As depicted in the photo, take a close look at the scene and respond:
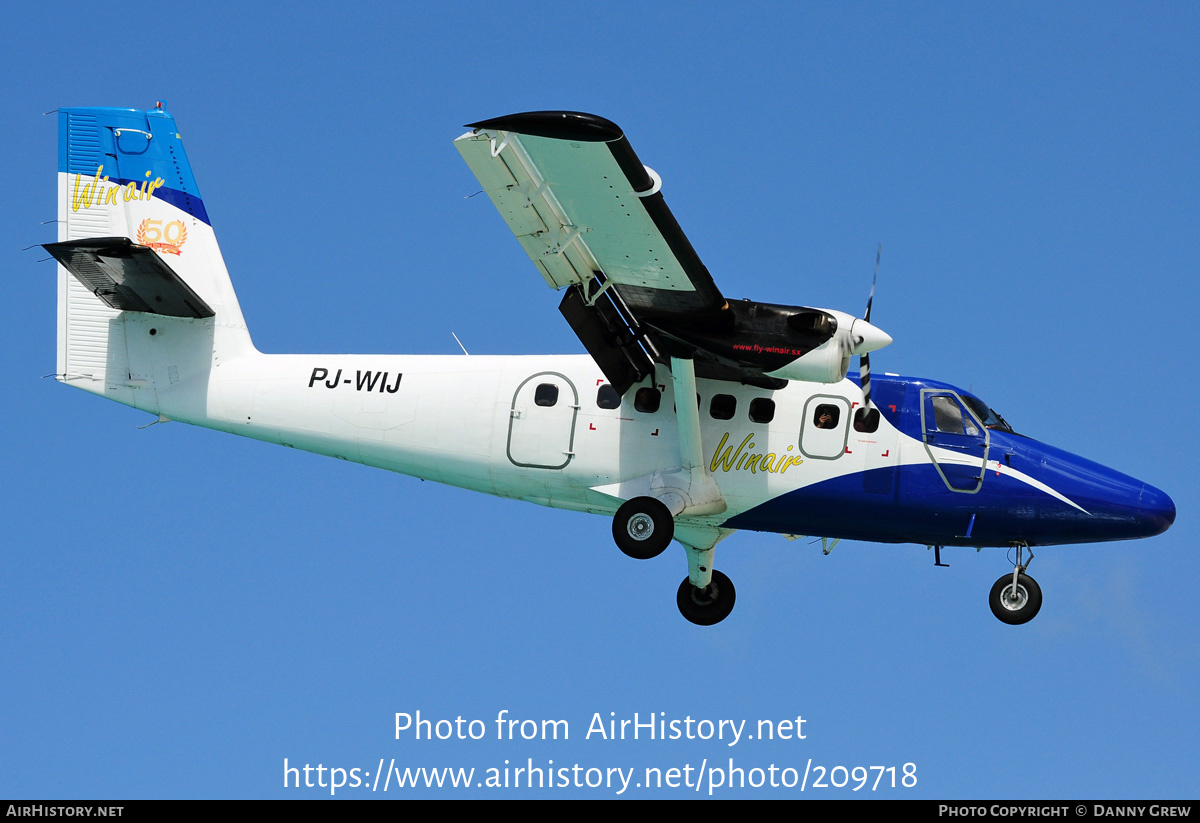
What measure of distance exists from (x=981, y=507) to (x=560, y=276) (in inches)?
211

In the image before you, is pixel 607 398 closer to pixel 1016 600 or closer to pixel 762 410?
pixel 762 410

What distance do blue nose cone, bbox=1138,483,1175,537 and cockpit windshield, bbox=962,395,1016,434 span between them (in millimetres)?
1607

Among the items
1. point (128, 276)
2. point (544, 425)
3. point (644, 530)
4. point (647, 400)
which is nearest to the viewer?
point (644, 530)

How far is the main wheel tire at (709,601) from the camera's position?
745 inches

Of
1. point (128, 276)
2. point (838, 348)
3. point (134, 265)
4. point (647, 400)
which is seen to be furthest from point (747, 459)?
point (128, 276)

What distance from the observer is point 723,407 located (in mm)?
17375

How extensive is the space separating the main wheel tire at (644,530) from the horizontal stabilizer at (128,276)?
5820 millimetres

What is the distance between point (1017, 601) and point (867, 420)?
2.62 metres

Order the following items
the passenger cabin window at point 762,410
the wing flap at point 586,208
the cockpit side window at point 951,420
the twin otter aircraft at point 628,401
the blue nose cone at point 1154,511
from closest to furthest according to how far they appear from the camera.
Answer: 1. the wing flap at point 586,208
2. the twin otter aircraft at point 628,401
3. the blue nose cone at point 1154,511
4. the cockpit side window at point 951,420
5. the passenger cabin window at point 762,410

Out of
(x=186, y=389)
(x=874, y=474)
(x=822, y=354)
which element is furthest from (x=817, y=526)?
(x=186, y=389)

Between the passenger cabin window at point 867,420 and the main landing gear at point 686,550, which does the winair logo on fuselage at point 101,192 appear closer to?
the main landing gear at point 686,550

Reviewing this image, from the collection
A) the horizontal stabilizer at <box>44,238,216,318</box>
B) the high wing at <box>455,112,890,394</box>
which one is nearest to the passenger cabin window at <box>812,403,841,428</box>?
the high wing at <box>455,112,890,394</box>

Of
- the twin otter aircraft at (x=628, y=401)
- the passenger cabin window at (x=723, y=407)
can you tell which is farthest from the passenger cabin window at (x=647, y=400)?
the passenger cabin window at (x=723, y=407)

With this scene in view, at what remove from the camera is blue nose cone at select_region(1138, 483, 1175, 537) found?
16953 millimetres
